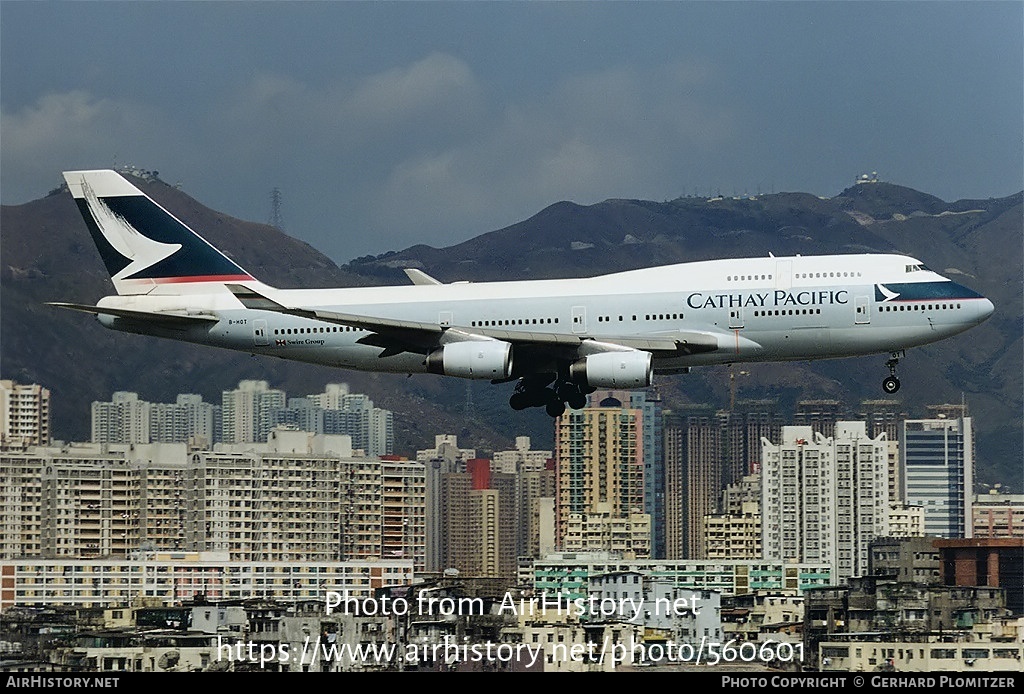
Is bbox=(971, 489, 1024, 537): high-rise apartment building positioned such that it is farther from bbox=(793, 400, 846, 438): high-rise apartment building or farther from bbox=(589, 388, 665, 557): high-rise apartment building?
bbox=(589, 388, 665, 557): high-rise apartment building

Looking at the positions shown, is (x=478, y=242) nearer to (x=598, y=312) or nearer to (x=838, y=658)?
(x=838, y=658)

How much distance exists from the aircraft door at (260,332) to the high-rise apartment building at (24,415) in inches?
879

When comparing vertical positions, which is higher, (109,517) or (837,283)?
(837,283)

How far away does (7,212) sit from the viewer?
6106 cm

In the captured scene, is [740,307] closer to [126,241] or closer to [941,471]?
[126,241]

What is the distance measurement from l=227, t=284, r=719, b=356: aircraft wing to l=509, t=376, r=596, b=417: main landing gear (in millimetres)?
2511

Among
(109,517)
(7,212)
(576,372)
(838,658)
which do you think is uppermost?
(7,212)

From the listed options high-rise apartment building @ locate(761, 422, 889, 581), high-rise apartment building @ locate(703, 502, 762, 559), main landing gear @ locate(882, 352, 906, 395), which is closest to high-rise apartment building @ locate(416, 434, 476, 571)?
high-rise apartment building @ locate(703, 502, 762, 559)

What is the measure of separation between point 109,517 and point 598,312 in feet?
124

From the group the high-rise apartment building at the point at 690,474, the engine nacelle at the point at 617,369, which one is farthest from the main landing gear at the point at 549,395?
the high-rise apartment building at the point at 690,474

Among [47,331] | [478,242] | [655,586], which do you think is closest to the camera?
[47,331]

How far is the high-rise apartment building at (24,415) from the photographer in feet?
194

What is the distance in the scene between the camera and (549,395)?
3956cm
